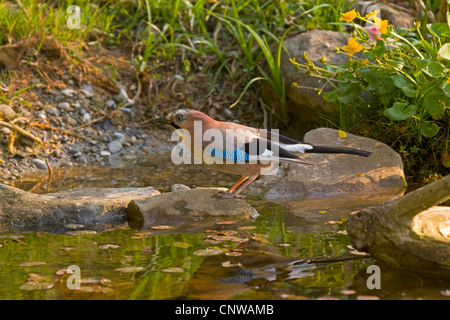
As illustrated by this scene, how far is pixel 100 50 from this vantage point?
24.8 ft

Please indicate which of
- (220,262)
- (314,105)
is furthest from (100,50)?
(220,262)

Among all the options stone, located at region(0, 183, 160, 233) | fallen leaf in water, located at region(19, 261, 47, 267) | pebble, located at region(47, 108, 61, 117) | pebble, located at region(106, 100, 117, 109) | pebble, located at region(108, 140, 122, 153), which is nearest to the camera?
fallen leaf in water, located at region(19, 261, 47, 267)

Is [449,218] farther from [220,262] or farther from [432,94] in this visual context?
[432,94]

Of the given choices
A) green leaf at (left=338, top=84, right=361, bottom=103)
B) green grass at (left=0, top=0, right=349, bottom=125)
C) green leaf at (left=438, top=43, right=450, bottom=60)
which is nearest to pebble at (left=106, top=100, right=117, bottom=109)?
green grass at (left=0, top=0, right=349, bottom=125)

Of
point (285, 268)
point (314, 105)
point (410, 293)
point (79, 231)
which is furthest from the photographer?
point (314, 105)

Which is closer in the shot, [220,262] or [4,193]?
[220,262]

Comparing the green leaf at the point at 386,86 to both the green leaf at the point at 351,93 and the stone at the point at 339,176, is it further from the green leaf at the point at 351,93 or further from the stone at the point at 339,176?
the stone at the point at 339,176

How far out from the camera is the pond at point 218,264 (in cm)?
327

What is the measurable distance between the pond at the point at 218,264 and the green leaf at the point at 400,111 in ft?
2.52

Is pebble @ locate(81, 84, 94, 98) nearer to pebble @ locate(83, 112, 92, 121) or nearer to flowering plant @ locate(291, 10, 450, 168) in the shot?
pebble @ locate(83, 112, 92, 121)

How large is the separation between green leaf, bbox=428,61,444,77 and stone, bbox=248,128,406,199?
0.93 m

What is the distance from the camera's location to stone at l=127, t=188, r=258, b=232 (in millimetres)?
4598

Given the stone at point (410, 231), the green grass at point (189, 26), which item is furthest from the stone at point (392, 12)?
the stone at point (410, 231)

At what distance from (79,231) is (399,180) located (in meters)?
2.73
